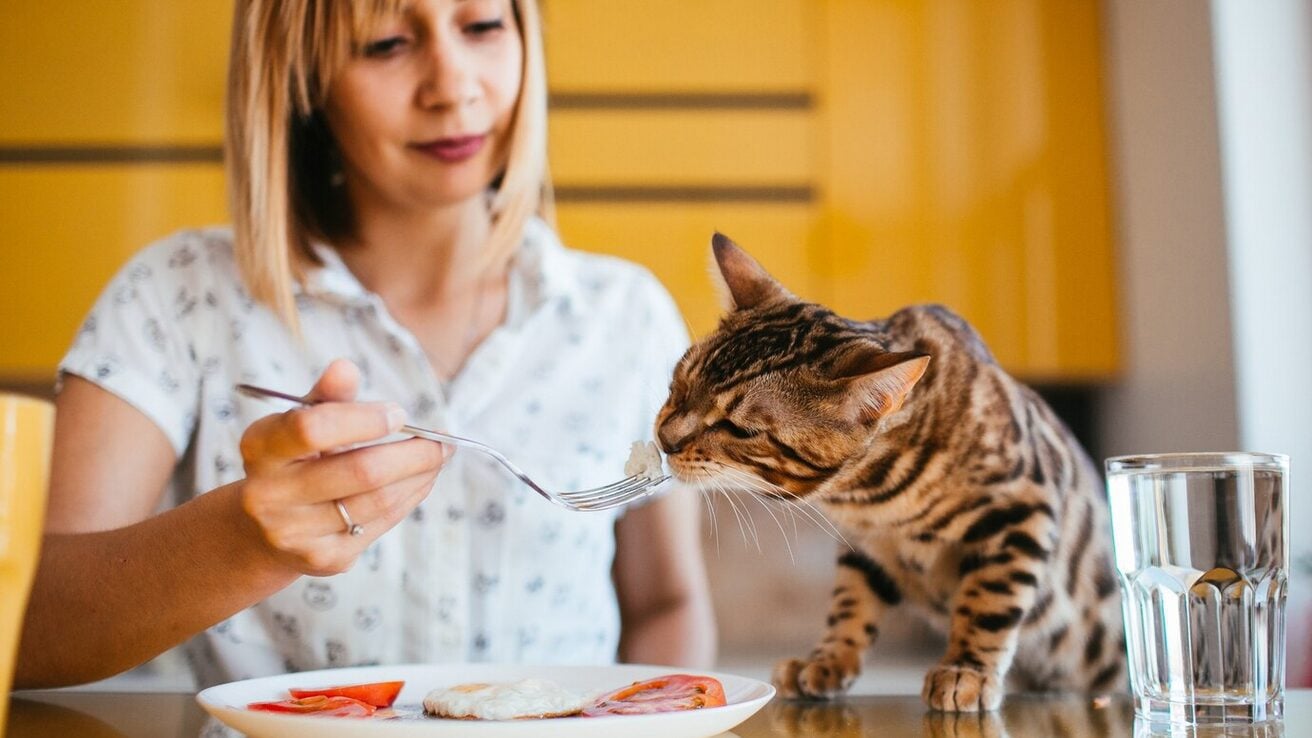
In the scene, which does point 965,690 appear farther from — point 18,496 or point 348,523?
point 18,496

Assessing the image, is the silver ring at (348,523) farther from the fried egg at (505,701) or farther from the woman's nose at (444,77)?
the woman's nose at (444,77)

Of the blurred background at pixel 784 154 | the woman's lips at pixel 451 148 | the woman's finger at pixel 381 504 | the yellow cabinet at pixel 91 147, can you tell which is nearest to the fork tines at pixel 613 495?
the woman's finger at pixel 381 504

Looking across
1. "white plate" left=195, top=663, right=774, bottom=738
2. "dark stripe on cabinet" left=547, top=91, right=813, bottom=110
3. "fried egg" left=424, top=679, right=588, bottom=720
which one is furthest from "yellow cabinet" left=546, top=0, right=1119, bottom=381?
"fried egg" left=424, top=679, right=588, bottom=720

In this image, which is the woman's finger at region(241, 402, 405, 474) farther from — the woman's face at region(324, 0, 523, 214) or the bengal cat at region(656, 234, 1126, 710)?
the woman's face at region(324, 0, 523, 214)

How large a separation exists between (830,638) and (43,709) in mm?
606

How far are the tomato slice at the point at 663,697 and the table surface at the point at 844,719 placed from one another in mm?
45

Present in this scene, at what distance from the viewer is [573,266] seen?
148 cm

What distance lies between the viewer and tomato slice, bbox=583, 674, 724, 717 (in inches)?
25.4

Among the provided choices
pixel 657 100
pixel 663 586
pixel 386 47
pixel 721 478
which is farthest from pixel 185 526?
pixel 657 100

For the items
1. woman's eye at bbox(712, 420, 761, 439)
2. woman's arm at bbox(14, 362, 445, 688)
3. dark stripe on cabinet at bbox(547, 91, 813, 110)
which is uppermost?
dark stripe on cabinet at bbox(547, 91, 813, 110)

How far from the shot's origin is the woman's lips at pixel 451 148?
3.91ft

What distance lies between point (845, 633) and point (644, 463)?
0.22m

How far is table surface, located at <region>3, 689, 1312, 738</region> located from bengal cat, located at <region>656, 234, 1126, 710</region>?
0.03 meters

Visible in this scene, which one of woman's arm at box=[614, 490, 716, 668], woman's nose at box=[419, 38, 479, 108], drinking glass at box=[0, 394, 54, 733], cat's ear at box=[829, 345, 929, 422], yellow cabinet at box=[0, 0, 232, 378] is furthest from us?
yellow cabinet at box=[0, 0, 232, 378]
